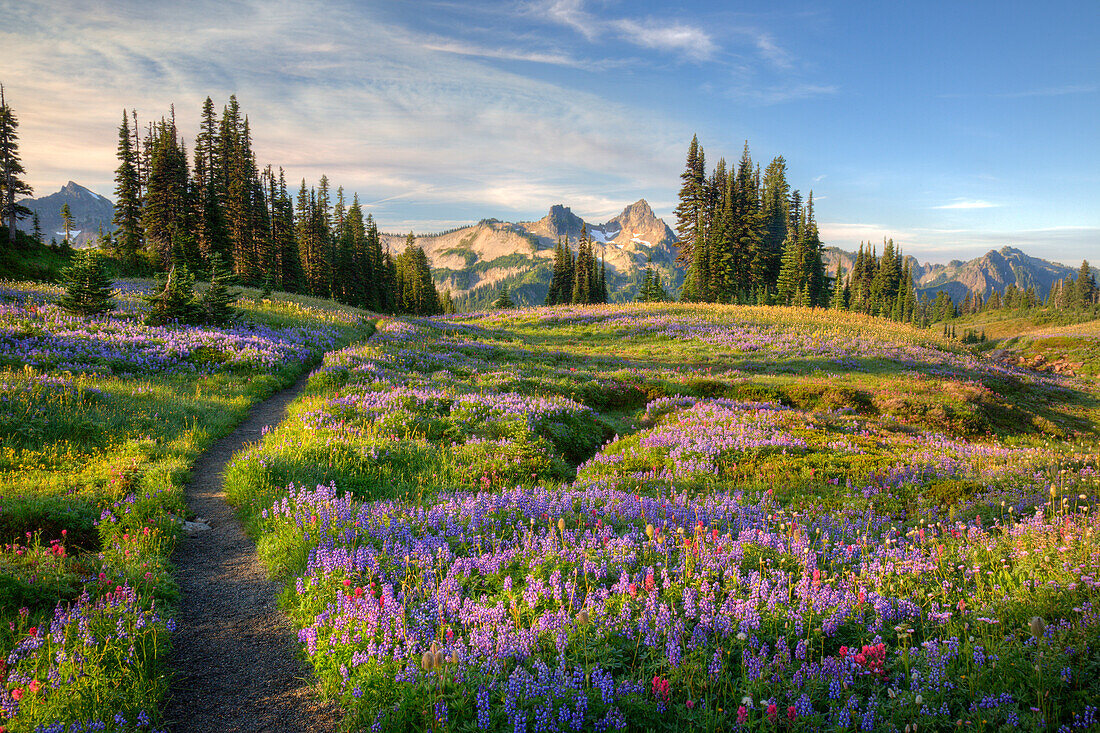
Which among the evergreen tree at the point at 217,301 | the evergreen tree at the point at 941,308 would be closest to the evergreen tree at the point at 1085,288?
the evergreen tree at the point at 941,308

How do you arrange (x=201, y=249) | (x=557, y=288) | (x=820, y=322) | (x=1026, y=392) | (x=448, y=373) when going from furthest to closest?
(x=557, y=288)
(x=201, y=249)
(x=820, y=322)
(x=1026, y=392)
(x=448, y=373)

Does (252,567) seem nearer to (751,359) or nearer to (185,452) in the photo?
(185,452)

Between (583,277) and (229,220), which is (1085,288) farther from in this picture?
(229,220)

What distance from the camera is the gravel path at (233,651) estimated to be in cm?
424

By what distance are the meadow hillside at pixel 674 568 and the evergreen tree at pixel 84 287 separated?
1276 cm

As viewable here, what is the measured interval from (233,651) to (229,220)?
225 feet

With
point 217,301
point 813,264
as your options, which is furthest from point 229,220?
point 813,264

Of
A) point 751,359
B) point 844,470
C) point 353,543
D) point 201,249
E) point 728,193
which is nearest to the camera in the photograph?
point 353,543

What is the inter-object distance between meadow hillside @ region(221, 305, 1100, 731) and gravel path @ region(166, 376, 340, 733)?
0.81 ft

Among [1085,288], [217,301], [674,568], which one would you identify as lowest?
[674,568]

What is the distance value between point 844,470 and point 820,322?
29.5 metres

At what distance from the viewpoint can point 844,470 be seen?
956 centimetres

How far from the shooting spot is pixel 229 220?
60.4 m

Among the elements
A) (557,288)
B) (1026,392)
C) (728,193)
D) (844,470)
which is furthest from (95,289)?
(557,288)
